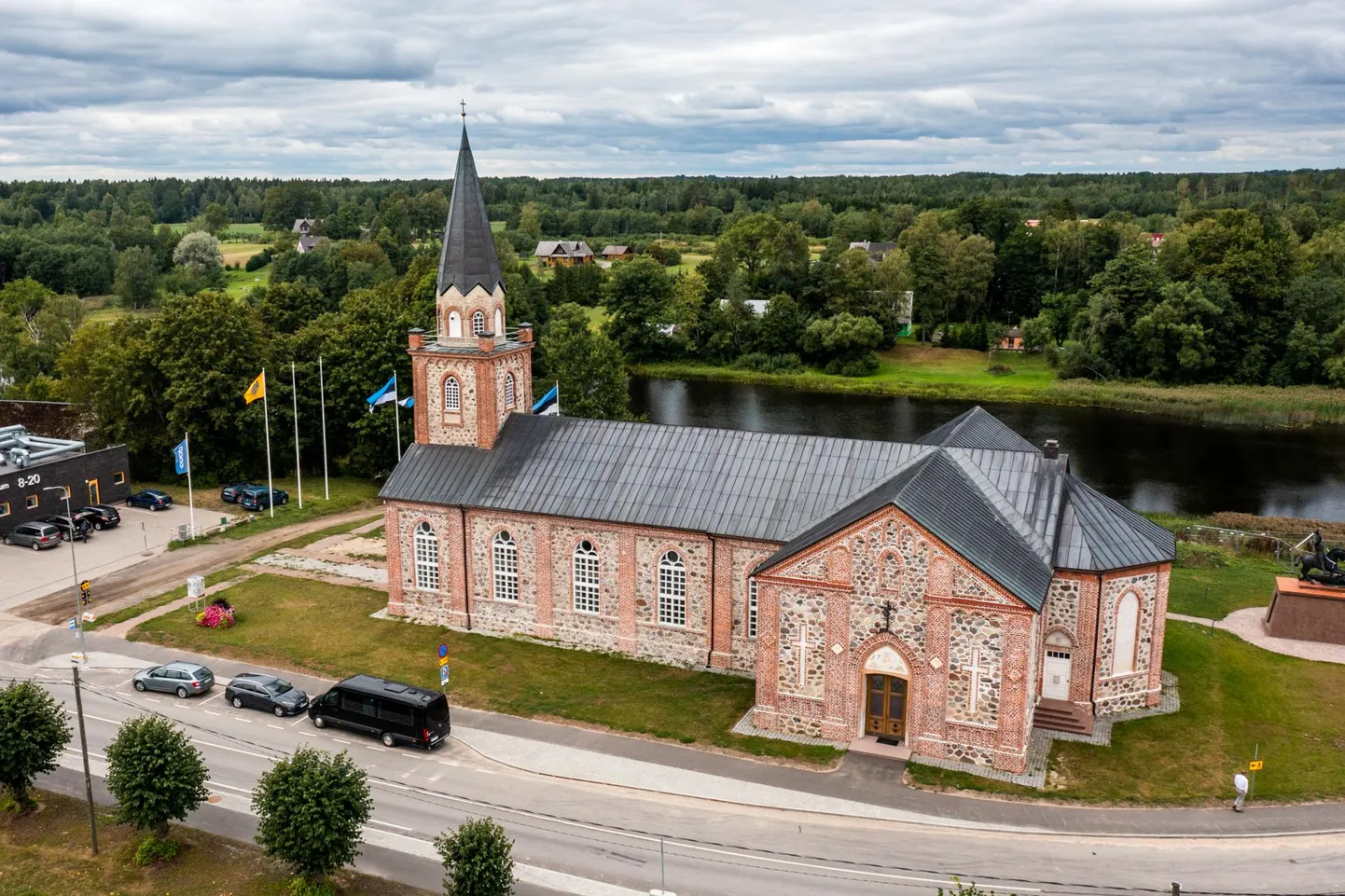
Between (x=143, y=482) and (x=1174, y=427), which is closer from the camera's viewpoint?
(x=143, y=482)

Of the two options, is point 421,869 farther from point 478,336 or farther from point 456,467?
point 478,336

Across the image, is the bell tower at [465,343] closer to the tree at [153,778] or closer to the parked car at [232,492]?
the tree at [153,778]

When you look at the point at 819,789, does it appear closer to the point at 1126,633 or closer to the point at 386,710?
the point at 1126,633

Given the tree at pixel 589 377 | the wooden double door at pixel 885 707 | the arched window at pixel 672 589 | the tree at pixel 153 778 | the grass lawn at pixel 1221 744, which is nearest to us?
the tree at pixel 153 778

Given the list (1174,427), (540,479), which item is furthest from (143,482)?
(1174,427)

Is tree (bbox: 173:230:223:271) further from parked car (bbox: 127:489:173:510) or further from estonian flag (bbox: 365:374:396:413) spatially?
estonian flag (bbox: 365:374:396:413)

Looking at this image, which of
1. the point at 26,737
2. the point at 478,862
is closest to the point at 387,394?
the point at 26,737

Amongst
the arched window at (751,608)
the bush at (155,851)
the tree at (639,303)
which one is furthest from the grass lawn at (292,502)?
the tree at (639,303)
